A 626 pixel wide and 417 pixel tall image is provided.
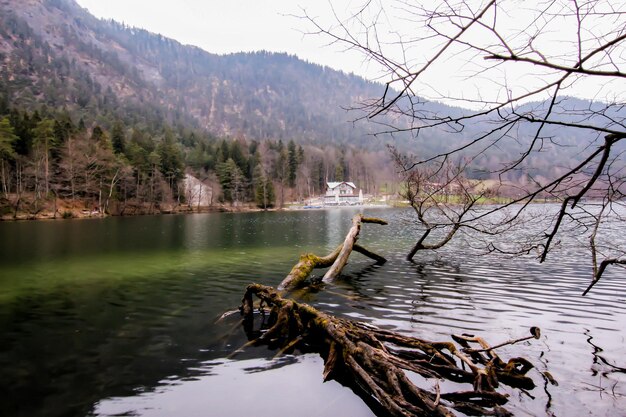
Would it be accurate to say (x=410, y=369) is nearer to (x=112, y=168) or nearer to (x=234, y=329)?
(x=234, y=329)

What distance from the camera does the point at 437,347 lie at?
6.21m

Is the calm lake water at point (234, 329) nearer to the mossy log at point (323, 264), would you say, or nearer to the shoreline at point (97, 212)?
the mossy log at point (323, 264)

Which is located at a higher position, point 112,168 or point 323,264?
point 112,168

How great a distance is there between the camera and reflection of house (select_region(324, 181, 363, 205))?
128100mm

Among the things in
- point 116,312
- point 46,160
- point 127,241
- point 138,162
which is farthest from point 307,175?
point 116,312

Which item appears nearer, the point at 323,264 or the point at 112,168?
the point at 323,264

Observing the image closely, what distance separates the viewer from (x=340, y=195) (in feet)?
431

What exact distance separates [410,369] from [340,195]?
126 meters

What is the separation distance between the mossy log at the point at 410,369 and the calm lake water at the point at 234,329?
1.22 ft

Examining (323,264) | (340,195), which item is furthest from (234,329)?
(340,195)

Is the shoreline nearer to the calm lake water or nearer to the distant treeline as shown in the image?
the distant treeline

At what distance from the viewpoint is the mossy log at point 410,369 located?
185 inches

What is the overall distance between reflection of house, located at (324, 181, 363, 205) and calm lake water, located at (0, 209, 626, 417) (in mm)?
107898

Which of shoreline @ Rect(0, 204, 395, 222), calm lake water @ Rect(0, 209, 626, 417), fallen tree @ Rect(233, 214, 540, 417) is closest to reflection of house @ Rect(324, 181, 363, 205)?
shoreline @ Rect(0, 204, 395, 222)
